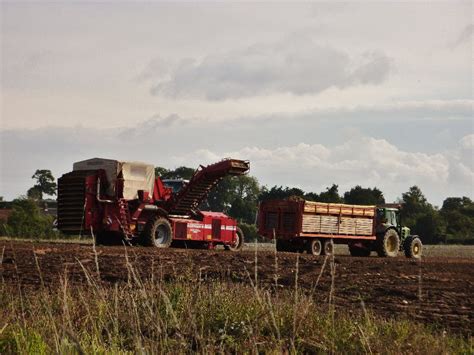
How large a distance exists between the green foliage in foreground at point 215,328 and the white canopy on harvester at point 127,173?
1670 cm

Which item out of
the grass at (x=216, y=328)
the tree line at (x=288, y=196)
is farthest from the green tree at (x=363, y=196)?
the grass at (x=216, y=328)

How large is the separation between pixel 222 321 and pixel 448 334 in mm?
2545

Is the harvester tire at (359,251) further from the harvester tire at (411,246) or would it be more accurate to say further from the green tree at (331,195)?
the green tree at (331,195)

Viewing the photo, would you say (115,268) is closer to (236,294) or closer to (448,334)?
(236,294)

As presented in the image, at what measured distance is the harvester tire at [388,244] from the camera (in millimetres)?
32938

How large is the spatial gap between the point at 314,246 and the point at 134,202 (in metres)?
6.91

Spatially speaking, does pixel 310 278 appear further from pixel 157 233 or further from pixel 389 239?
pixel 389 239

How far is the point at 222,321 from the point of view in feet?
31.7

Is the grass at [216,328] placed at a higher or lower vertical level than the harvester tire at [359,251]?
lower

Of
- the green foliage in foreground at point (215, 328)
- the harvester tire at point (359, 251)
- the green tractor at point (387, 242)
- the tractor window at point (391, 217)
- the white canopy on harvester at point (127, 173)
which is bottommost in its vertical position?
the green foliage in foreground at point (215, 328)

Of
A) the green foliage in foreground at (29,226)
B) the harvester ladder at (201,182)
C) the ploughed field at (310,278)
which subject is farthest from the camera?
the green foliage in foreground at (29,226)

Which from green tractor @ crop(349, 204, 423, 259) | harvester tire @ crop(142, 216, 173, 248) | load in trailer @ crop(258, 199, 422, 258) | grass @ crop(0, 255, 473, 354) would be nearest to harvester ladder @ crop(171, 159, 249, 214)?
harvester tire @ crop(142, 216, 173, 248)

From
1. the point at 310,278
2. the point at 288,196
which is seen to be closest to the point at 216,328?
the point at 310,278

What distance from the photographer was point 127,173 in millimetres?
28000
